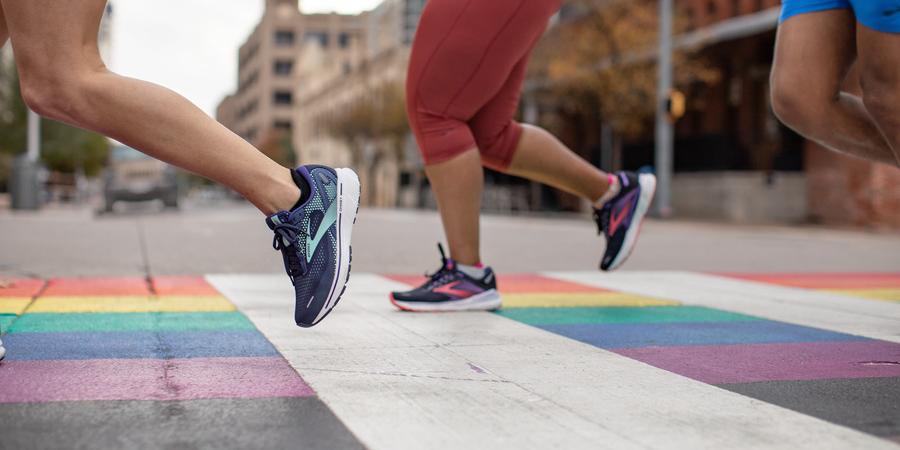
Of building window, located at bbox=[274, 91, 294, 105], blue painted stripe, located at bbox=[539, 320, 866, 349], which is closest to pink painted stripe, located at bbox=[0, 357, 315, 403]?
blue painted stripe, located at bbox=[539, 320, 866, 349]

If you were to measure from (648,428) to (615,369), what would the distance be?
639mm

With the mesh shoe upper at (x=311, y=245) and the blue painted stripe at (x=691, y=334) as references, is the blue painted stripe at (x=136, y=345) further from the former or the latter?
the blue painted stripe at (x=691, y=334)

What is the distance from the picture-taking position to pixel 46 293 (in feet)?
14.4

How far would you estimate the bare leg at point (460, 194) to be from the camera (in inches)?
145

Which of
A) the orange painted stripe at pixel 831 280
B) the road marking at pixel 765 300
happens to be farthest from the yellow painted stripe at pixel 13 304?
the orange painted stripe at pixel 831 280

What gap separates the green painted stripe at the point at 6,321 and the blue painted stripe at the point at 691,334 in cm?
170

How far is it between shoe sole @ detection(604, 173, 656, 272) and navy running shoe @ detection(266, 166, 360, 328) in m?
1.76

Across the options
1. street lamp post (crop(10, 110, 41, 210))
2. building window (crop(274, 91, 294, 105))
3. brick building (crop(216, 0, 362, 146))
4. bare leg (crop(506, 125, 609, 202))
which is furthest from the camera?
building window (crop(274, 91, 294, 105))

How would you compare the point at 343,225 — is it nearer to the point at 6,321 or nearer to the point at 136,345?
the point at 136,345

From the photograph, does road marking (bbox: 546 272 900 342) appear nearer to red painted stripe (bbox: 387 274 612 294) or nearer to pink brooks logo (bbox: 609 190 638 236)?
red painted stripe (bbox: 387 274 612 294)

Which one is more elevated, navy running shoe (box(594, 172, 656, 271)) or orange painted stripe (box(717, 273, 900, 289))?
navy running shoe (box(594, 172, 656, 271))

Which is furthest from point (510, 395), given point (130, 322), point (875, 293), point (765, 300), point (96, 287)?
point (875, 293)

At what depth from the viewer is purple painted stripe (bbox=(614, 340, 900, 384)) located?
2506 millimetres

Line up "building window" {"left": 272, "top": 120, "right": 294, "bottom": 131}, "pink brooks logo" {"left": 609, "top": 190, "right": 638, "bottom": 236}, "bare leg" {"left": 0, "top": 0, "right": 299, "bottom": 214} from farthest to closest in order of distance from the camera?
"building window" {"left": 272, "top": 120, "right": 294, "bottom": 131}, "pink brooks logo" {"left": 609, "top": 190, "right": 638, "bottom": 236}, "bare leg" {"left": 0, "top": 0, "right": 299, "bottom": 214}
